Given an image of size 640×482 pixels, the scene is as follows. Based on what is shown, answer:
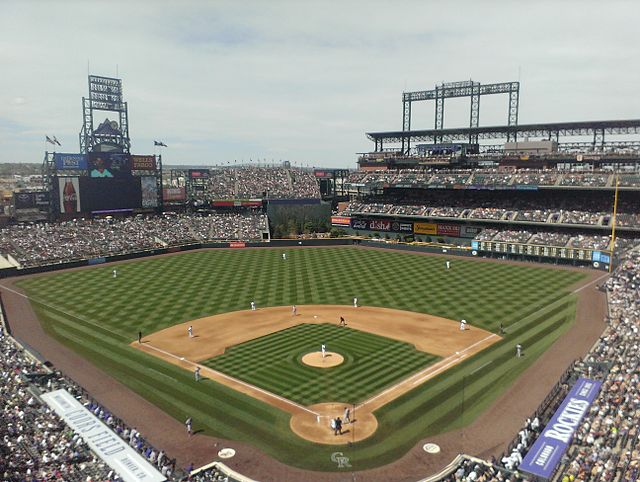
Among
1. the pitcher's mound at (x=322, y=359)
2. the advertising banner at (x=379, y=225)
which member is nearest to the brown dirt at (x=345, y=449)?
the pitcher's mound at (x=322, y=359)

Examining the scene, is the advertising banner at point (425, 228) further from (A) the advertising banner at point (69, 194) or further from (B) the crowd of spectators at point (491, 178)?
(A) the advertising banner at point (69, 194)

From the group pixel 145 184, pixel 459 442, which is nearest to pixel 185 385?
pixel 459 442

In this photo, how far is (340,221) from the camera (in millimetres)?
98000

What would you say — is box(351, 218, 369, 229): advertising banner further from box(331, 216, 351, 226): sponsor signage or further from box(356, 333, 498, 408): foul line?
box(356, 333, 498, 408): foul line

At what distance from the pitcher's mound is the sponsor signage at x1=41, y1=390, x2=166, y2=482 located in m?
12.9

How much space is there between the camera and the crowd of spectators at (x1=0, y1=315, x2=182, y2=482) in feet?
63.1

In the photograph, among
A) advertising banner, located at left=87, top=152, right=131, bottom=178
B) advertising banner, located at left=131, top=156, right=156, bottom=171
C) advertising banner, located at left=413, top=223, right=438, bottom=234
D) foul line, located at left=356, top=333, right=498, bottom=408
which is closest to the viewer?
foul line, located at left=356, top=333, right=498, bottom=408

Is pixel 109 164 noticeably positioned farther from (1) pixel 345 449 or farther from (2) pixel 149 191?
(1) pixel 345 449

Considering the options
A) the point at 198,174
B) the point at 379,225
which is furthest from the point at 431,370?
the point at 198,174

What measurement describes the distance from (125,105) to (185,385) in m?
72.0

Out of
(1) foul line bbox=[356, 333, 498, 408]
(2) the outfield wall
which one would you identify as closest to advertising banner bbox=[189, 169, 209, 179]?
(2) the outfield wall

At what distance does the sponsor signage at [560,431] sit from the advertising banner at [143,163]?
258 ft

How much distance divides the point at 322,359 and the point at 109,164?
64.6 metres

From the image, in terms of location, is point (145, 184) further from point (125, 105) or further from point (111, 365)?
point (111, 365)
